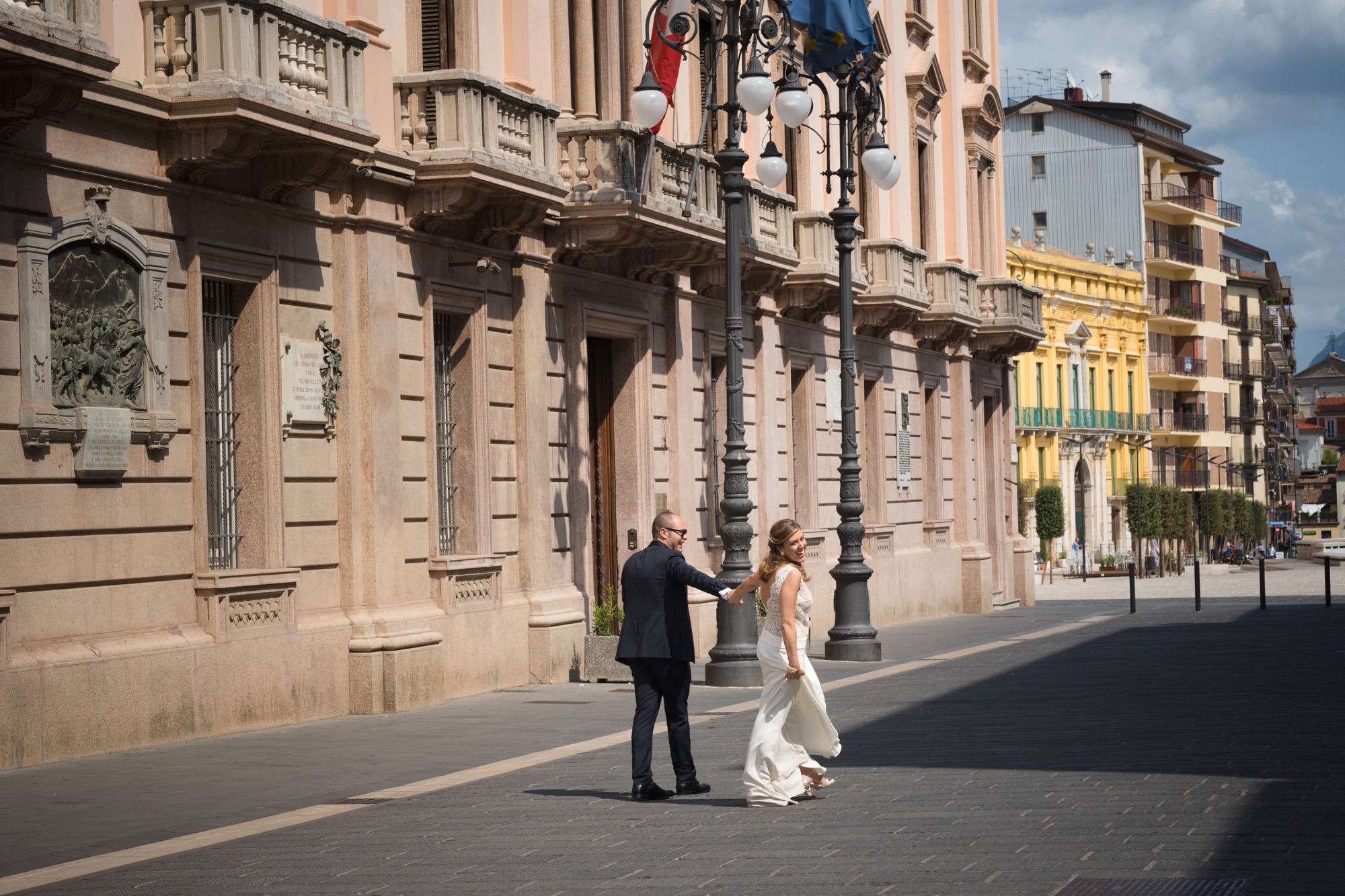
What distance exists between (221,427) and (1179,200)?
85794 millimetres

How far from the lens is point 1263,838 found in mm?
8922

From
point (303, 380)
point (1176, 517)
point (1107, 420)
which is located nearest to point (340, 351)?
point (303, 380)

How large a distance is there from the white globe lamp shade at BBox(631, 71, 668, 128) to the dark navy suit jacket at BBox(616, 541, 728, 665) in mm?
7636

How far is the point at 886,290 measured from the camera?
31.1 m

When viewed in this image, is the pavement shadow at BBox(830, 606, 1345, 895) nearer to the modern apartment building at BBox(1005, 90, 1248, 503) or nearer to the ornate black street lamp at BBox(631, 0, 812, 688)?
the ornate black street lamp at BBox(631, 0, 812, 688)

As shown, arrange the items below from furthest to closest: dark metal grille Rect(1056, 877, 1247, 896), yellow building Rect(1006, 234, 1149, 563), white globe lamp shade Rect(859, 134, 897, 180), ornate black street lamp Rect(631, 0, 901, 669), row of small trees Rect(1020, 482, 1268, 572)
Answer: yellow building Rect(1006, 234, 1149, 563), row of small trees Rect(1020, 482, 1268, 572), white globe lamp shade Rect(859, 134, 897, 180), ornate black street lamp Rect(631, 0, 901, 669), dark metal grille Rect(1056, 877, 1247, 896)

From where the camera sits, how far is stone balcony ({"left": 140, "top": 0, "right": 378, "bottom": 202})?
14.3m

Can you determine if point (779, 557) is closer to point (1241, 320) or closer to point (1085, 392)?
point (1085, 392)

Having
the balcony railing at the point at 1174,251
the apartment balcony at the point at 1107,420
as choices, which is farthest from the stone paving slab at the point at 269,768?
the balcony railing at the point at 1174,251

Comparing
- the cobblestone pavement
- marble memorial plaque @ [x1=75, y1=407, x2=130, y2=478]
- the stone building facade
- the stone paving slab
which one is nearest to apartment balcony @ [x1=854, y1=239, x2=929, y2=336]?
the stone building facade

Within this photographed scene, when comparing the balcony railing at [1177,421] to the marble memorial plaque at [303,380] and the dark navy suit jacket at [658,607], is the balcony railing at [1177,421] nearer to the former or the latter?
the marble memorial plaque at [303,380]

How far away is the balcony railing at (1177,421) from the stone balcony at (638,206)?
235ft

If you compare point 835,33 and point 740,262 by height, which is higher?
point 835,33

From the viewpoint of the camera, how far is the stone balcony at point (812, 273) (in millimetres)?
27828
